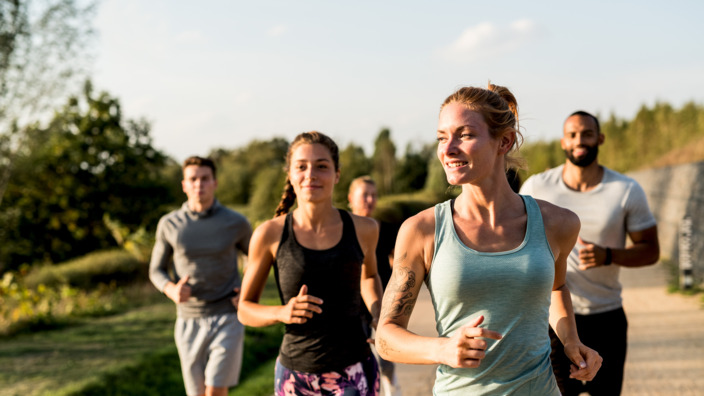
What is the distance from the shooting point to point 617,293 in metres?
4.45

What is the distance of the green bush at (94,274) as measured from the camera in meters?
15.3

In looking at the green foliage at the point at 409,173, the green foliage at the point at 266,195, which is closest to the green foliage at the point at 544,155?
the green foliage at the point at 409,173

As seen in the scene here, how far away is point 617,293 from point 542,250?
2466 millimetres

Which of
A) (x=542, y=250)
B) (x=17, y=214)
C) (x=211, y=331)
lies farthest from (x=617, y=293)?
(x=17, y=214)

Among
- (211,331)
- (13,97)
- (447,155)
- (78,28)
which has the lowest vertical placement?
(211,331)

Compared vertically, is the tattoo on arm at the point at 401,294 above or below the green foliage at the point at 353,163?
below

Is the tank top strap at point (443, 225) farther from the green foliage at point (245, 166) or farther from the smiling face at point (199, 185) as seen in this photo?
the green foliage at point (245, 166)

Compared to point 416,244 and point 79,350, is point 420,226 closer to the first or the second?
point 416,244

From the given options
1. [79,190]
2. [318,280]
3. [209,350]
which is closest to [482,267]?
[318,280]

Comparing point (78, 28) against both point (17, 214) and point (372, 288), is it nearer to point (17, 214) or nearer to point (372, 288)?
point (17, 214)

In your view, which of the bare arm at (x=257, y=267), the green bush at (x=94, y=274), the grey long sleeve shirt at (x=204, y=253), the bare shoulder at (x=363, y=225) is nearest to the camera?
the bare arm at (x=257, y=267)

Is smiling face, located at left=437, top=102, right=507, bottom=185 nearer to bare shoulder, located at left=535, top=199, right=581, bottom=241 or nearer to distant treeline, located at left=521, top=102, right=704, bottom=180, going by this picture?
bare shoulder, located at left=535, top=199, right=581, bottom=241

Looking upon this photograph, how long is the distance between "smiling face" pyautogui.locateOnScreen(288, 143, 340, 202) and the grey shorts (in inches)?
78.2

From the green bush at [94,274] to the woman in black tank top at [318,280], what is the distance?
12397 millimetres
